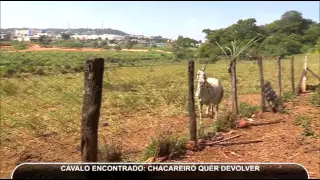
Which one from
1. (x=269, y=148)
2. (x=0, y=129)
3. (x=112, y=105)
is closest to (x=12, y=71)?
(x=112, y=105)

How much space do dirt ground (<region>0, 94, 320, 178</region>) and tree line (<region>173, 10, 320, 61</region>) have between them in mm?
7675

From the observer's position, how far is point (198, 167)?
4.86m

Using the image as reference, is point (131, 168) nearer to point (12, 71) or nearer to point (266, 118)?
point (266, 118)

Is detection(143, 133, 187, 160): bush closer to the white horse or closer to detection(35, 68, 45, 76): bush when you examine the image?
the white horse

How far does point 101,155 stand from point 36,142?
260cm

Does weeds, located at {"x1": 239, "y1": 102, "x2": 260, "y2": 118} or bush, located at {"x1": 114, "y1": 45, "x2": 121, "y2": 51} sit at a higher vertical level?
bush, located at {"x1": 114, "y1": 45, "x2": 121, "y2": 51}

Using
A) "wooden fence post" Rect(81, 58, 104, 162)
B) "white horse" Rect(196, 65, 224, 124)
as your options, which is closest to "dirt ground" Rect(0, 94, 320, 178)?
"white horse" Rect(196, 65, 224, 124)

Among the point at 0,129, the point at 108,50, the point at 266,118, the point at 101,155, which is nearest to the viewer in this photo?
the point at 101,155

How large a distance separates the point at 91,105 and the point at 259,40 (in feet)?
52.2

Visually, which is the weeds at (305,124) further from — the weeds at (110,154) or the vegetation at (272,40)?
the vegetation at (272,40)

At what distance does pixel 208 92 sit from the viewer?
10516mm
